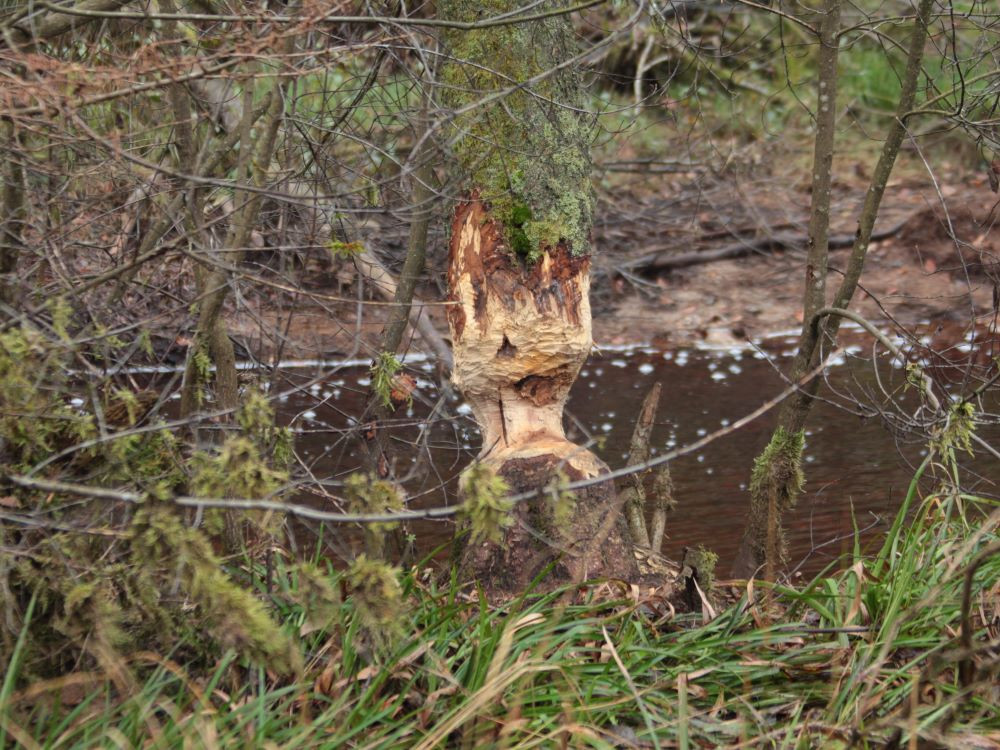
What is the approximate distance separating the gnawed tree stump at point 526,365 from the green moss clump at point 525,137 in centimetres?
6

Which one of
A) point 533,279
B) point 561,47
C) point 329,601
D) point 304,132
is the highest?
point 561,47

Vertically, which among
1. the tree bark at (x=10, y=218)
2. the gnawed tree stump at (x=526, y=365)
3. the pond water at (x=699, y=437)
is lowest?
the pond water at (x=699, y=437)

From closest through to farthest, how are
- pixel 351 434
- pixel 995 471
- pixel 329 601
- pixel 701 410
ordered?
1. pixel 329 601
2. pixel 351 434
3. pixel 995 471
4. pixel 701 410

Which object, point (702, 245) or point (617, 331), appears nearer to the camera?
point (617, 331)

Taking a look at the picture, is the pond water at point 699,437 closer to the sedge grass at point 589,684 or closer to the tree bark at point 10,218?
the sedge grass at point 589,684

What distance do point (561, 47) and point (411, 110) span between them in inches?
23.3

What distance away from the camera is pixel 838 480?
5535mm

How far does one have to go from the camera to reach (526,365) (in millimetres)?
3535

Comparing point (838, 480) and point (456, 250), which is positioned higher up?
point (456, 250)

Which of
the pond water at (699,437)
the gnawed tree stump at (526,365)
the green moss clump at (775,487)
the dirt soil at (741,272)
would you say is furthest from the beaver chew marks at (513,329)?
the dirt soil at (741,272)

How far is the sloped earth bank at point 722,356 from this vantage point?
507cm

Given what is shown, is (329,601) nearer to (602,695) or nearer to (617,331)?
(602,695)

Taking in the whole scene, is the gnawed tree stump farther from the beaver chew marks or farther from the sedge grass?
the sedge grass

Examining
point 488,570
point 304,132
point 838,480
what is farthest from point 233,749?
point 838,480
